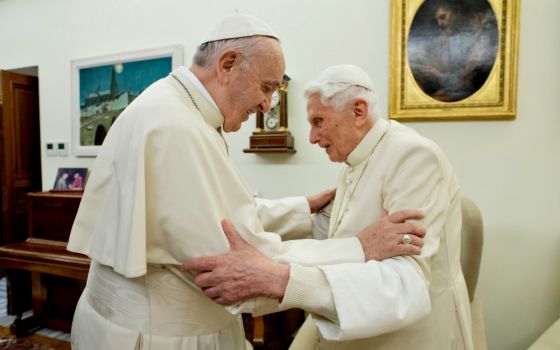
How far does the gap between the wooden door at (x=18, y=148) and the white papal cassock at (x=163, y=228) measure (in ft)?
12.6

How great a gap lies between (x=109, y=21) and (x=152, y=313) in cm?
352

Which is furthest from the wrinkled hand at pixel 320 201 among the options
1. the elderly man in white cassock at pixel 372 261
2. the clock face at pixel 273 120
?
the clock face at pixel 273 120

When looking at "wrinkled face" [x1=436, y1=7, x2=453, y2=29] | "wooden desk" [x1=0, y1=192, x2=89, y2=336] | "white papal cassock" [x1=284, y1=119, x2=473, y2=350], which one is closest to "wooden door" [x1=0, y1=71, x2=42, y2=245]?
"wooden desk" [x1=0, y1=192, x2=89, y2=336]

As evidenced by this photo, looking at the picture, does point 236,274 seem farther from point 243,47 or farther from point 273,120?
point 273,120

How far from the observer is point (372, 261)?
3.38 ft

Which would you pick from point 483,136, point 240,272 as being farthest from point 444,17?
point 240,272

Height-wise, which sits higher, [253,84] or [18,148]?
[253,84]

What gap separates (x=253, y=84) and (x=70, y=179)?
3.39 metres

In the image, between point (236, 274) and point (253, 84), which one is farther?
point (253, 84)

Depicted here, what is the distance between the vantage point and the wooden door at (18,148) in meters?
4.03

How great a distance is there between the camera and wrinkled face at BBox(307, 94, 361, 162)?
1.40 m

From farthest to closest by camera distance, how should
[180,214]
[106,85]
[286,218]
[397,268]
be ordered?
[106,85]
[286,218]
[397,268]
[180,214]

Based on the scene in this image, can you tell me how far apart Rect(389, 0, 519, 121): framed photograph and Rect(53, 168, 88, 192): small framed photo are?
3.03 metres

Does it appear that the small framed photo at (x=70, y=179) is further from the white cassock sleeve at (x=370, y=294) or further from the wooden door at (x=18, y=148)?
the white cassock sleeve at (x=370, y=294)
